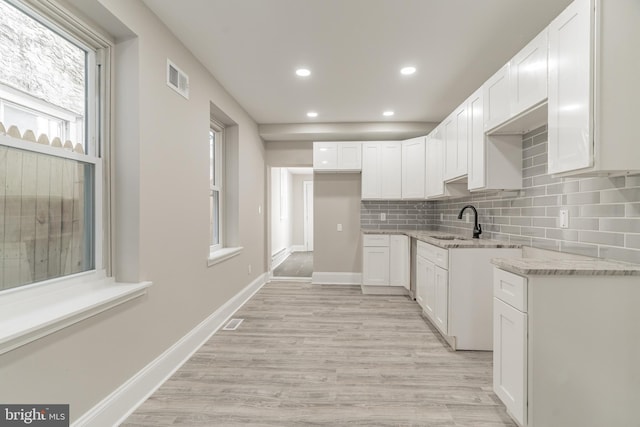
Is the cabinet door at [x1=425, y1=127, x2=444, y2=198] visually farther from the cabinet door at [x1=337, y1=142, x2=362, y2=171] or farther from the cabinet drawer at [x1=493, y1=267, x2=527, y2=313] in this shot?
the cabinet drawer at [x1=493, y1=267, x2=527, y2=313]

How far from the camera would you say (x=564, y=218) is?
210 centimetres

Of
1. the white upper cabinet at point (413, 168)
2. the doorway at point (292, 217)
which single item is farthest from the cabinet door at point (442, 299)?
the doorway at point (292, 217)

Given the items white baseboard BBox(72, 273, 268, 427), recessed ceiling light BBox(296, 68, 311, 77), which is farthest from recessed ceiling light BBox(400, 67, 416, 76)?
white baseboard BBox(72, 273, 268, 427)

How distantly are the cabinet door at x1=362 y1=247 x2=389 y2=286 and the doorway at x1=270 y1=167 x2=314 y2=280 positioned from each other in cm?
259

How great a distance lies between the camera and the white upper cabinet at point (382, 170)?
15.3ft

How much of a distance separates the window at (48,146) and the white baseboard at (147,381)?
761mm

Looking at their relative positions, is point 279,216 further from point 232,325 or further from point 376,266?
point 232,325

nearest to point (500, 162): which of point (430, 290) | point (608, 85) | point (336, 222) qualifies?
point (608, 85)

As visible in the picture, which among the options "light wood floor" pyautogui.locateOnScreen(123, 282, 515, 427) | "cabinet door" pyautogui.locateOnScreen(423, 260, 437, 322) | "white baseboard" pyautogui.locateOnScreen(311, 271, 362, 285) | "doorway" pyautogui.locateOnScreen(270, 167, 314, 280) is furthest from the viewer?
"doorway" pyautogui.locateOnScreen(270, 167, 314, 280)

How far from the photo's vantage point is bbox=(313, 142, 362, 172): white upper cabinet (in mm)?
4785

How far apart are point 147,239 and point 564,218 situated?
2905mm

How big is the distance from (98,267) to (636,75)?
3.11 metres

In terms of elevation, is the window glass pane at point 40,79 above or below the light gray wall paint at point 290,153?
below

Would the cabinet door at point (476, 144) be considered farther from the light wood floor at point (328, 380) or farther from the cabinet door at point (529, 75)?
the light wood floor at point (328, 380)
